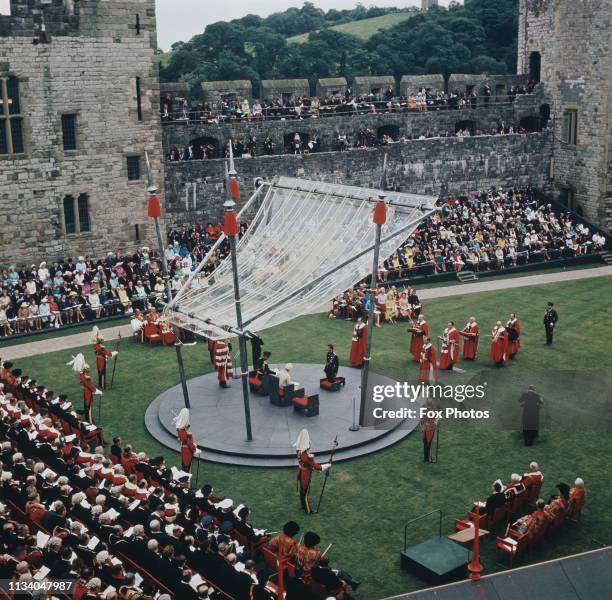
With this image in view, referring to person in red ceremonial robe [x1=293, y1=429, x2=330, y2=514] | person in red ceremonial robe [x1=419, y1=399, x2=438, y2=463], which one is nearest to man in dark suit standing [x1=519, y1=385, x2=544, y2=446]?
person in red ceremonial robe [x1=419, y1=399, x2=438, y2=463]

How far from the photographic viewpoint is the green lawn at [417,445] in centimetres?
1719

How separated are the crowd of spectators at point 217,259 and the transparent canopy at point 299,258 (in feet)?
26.8

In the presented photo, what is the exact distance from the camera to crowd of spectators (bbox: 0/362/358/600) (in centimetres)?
1373

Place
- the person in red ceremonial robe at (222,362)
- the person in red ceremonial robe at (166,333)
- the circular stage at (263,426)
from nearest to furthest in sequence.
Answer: the circular stage at (263,426) → the person in red ceremonial robe at (222,362) → the person in red ceremonial robe at (166,333)

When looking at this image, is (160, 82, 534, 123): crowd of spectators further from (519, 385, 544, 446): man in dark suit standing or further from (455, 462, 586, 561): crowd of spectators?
(455, 462, 586, 561): crowd of spectators

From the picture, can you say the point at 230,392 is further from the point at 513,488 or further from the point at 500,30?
the point at 500,30

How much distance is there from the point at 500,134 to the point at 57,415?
31.2 m

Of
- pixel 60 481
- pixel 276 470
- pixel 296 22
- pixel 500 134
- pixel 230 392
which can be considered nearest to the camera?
pixel 60 481

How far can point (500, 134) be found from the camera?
4575cm

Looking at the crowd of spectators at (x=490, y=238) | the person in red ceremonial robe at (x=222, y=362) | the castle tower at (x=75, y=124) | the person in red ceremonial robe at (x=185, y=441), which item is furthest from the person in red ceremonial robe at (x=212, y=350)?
the crowd of spectators at (x=490, y=238)

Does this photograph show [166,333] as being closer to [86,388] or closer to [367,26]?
[86,388]

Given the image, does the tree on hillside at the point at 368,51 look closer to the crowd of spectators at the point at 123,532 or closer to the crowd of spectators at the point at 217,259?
the crowd of spectators at the point at 217,259

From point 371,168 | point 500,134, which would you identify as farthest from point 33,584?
point 500,134

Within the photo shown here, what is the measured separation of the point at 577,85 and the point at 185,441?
31932 mm
